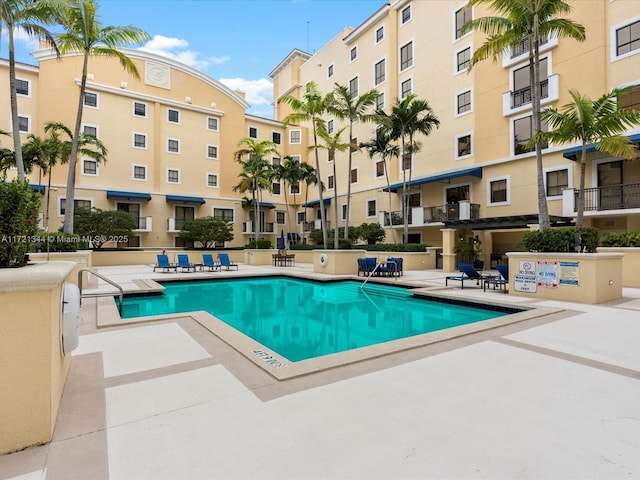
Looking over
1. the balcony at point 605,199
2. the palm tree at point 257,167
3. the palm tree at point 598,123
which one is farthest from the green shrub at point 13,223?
the palm tree at point 257,167

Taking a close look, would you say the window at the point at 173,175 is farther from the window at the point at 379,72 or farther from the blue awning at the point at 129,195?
the window at the point at 379,72

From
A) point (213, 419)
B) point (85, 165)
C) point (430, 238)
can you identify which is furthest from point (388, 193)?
point (213, 419)

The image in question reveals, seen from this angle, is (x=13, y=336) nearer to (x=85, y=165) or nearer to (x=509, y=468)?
(x=509, y=468)

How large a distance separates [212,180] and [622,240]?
31.8 m

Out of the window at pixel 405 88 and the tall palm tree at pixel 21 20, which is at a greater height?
the window at pixel 405 88

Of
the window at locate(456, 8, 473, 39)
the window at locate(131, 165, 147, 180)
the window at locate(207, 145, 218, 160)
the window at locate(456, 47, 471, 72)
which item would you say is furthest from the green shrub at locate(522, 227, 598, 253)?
the window at locate(207, 145, 218, 160)

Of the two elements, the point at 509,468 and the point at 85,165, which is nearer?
the point at 509,468

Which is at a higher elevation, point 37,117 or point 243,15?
point 37,117

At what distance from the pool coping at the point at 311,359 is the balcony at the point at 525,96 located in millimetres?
16028

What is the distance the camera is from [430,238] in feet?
85.5

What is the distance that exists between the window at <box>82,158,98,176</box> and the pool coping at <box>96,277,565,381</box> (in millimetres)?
24753

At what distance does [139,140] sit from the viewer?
3128cm

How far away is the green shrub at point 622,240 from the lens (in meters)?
13.3

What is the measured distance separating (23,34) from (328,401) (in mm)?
17334
